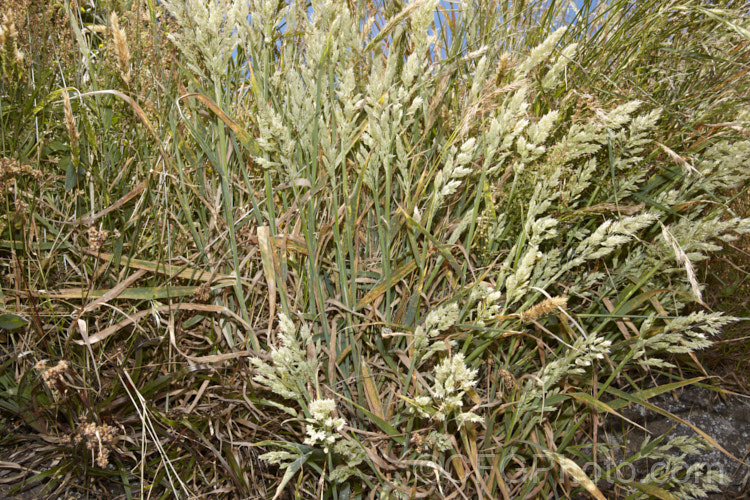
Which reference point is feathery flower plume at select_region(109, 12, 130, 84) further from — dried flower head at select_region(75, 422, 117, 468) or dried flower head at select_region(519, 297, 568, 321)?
dried flower head at select_region(519, 297, 568, 321)

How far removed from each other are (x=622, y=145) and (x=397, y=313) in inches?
35.2

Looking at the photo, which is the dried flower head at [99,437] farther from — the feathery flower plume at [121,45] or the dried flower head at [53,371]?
the feathery flower plume at [121,45]

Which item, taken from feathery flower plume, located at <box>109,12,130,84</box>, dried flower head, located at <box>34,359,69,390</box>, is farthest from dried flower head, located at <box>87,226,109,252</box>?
feathery flower plume, located at <box>109,12,130,84</box>

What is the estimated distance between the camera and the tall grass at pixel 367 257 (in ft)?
4.16

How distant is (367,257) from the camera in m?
1.52

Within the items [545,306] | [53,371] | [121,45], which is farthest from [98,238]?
[545,306]

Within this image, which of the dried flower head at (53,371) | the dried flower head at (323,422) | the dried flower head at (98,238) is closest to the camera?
the dried flower head at (323,422)

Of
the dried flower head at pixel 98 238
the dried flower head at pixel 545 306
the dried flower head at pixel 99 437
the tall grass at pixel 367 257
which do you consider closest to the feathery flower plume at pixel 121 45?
the tall grass at pixel 367 257

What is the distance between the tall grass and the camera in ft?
4.16

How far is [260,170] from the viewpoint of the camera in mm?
1616

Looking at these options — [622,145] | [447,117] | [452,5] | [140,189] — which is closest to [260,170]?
[140,189]

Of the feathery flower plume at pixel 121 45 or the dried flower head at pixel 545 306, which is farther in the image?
the feathery flower plume at pixel 121 45

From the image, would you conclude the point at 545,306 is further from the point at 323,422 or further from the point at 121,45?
the point at 121,45

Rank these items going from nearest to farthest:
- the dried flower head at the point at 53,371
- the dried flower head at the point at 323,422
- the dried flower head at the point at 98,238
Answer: the dried flower head at the point at 323,422, the dried flower head at the point at 53,371, the dried flower head at the point at 98,238
